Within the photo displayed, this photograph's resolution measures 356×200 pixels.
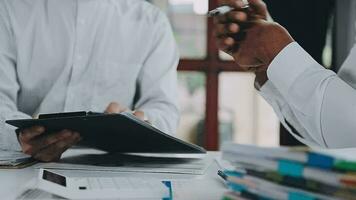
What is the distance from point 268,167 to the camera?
1.63 ft

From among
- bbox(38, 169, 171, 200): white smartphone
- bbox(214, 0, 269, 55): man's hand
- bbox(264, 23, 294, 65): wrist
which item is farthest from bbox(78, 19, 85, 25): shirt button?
bbox(38, 169, 171, 200): white smartphone

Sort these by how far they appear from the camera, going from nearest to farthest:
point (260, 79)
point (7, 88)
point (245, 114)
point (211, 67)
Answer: point (260, 79)
point (7, 88)
point (211, 67)
point (245, 114)

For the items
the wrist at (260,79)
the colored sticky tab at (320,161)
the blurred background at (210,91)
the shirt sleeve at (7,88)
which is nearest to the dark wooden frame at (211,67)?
the blurred background at (210,91)

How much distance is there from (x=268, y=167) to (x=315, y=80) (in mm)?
470

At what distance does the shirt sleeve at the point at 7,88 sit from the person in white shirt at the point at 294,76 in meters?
0.68

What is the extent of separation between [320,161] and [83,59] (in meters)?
1.39

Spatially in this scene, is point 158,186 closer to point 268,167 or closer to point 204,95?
point 268,167

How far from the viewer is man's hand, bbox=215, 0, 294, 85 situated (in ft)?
3.31

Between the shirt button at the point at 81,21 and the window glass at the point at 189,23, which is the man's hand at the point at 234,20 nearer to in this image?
the shirt button at the point at 81,21

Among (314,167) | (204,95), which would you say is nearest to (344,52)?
(204,95)

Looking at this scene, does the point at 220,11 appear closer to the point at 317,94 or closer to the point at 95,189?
the point at 317,94

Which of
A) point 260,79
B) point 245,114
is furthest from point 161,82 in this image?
point 245,114

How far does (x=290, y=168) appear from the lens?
47 cm

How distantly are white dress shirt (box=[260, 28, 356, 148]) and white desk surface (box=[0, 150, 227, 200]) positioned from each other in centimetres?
22
